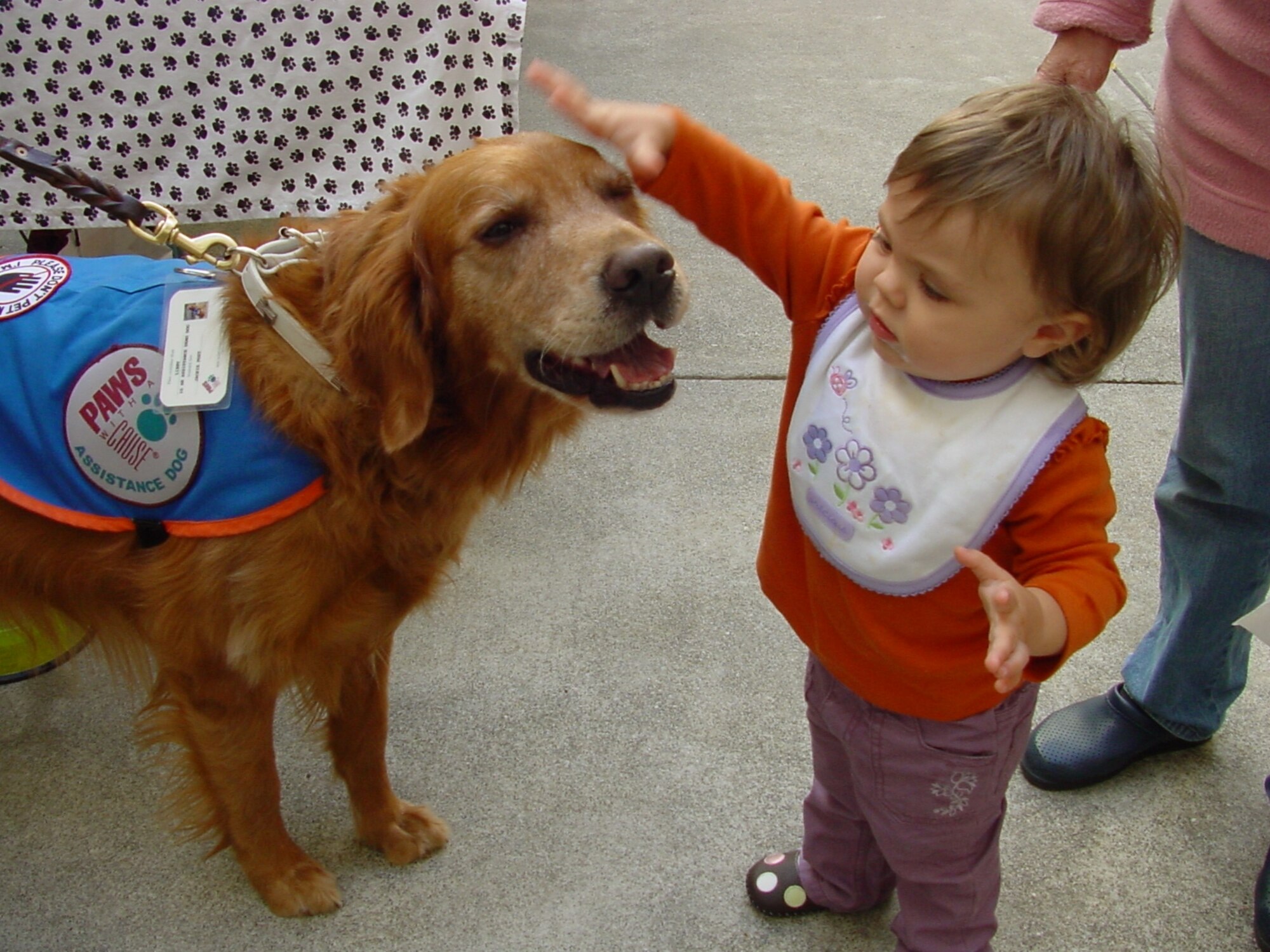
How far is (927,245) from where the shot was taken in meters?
1.21

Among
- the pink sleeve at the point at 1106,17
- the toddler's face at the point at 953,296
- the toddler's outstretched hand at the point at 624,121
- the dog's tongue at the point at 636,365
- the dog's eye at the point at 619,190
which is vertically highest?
the pink sleeve at the point at 1106,17

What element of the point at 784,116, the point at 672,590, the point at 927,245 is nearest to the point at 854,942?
the point at 672,590

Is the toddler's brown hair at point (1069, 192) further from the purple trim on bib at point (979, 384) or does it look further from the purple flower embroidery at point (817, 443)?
the purple flower embroidery at point (817, 443)

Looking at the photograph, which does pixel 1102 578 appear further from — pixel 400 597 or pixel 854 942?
pixel 400 597

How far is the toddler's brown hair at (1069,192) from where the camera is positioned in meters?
1.15

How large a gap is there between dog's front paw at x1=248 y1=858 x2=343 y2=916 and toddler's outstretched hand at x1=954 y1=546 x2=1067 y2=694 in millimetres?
1435

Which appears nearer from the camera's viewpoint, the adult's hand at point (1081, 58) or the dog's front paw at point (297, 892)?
the adult's hand at point (1081, 58)

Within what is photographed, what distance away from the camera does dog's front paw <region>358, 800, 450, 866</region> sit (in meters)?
2.05

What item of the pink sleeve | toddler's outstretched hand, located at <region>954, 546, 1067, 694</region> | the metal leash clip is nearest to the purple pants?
toddler's outstretched hand, located at <region>954, 546, 1067, 694</region>

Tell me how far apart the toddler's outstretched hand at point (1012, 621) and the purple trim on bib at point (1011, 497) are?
122mm

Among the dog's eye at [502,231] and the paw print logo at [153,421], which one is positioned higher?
the dog's eye at [502,231]

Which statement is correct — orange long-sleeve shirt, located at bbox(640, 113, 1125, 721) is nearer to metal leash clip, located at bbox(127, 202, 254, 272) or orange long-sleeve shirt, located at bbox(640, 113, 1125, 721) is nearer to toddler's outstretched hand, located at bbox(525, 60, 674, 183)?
toddler's outstretched hand, located at bbox(525, 60, 674, 183)

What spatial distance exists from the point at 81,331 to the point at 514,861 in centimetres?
127

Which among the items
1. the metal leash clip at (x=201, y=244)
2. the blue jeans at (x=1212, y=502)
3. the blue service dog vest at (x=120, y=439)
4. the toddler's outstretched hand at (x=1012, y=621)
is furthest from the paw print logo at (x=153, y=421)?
the blue jeans at (x=1212, y=502)
